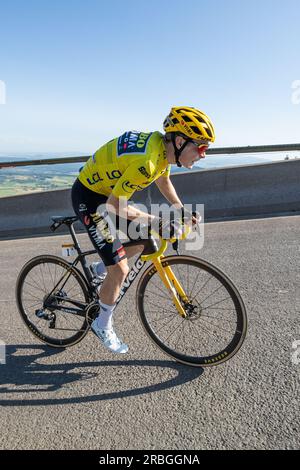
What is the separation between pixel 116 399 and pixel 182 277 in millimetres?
1127

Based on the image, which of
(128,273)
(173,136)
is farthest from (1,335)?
(173,136)

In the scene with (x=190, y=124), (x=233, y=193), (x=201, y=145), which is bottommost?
(x=233, y=193)

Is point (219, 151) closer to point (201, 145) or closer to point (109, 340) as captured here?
point (201, 145)

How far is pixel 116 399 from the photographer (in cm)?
248

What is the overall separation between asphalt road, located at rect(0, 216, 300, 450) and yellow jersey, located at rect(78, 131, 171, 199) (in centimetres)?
148

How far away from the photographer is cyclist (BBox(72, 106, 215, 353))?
2492 millimetres

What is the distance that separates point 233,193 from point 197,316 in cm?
514

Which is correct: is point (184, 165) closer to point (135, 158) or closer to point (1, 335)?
point (135, 158)

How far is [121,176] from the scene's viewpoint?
2.57 m

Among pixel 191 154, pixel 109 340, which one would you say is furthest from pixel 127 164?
pixel 109 340

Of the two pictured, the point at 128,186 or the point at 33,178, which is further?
the point at 33,178

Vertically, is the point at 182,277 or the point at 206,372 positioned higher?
the point at 182,277

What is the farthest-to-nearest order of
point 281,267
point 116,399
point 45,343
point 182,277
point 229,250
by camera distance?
1. point 229,250
2. point 281,267
3. point 45,343
4. point 182,277
5. point 116,399

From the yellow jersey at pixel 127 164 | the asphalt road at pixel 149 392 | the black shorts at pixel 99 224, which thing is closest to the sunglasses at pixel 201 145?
the yellow jersey at pixel 127 164
